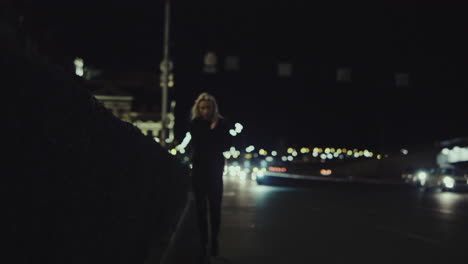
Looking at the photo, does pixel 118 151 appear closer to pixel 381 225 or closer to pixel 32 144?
pixel 32 144

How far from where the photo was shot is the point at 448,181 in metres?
33.5

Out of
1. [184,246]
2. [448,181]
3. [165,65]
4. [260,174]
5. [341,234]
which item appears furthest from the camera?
[260,174]

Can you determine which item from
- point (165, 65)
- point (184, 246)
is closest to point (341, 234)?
point (184, 246)

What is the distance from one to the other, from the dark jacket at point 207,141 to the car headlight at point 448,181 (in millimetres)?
26732

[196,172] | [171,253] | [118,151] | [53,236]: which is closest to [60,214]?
[53,236]

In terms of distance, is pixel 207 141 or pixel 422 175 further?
pixel 422 175

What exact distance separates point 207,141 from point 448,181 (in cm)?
2718

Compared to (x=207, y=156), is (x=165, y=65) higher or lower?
higher

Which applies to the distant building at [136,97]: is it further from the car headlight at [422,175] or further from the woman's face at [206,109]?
the woman's face at [206,109]

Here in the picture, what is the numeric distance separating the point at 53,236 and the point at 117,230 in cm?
224

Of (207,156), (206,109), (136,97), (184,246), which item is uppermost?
(136,97)

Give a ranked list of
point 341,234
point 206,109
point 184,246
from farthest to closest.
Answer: point 341,234
point 184,246
point 206,109

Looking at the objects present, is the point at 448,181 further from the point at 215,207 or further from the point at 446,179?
the point at 215,207

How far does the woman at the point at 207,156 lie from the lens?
834cm
